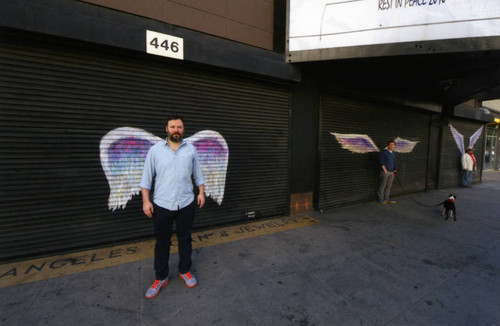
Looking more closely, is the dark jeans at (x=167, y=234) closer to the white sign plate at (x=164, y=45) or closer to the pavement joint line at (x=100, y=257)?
the pavement joint line at (x=100, y=257)

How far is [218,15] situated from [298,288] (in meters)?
5.06

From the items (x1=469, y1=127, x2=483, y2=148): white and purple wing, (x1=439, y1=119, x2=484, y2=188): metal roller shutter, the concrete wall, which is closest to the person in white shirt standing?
(x1=439, y1=119, x2=484, y2=188): metal roller shutter

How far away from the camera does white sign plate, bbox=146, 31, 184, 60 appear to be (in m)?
3.64

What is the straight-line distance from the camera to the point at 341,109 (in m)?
6.25

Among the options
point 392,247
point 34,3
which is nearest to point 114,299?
point 34,3

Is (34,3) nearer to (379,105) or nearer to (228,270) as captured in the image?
(228,270)

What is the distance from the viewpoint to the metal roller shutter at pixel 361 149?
6047 millimetres

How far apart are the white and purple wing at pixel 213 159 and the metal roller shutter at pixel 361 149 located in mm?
2853

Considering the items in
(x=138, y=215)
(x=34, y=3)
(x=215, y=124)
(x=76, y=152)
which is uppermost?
(x=34, y=3)

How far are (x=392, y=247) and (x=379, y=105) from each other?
5003 mm

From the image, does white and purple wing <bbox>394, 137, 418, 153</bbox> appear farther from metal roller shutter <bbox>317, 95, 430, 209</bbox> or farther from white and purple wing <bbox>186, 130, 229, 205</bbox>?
white and purple wing <bbox>186, 130, 229, 205</bbox>

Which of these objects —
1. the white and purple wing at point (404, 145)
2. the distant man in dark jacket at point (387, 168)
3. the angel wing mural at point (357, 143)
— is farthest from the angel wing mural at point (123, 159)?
the white and purple wing at point (404, 145)

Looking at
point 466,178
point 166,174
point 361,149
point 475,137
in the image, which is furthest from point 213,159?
point 475,137

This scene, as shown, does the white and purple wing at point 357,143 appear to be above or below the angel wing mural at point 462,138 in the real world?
below
